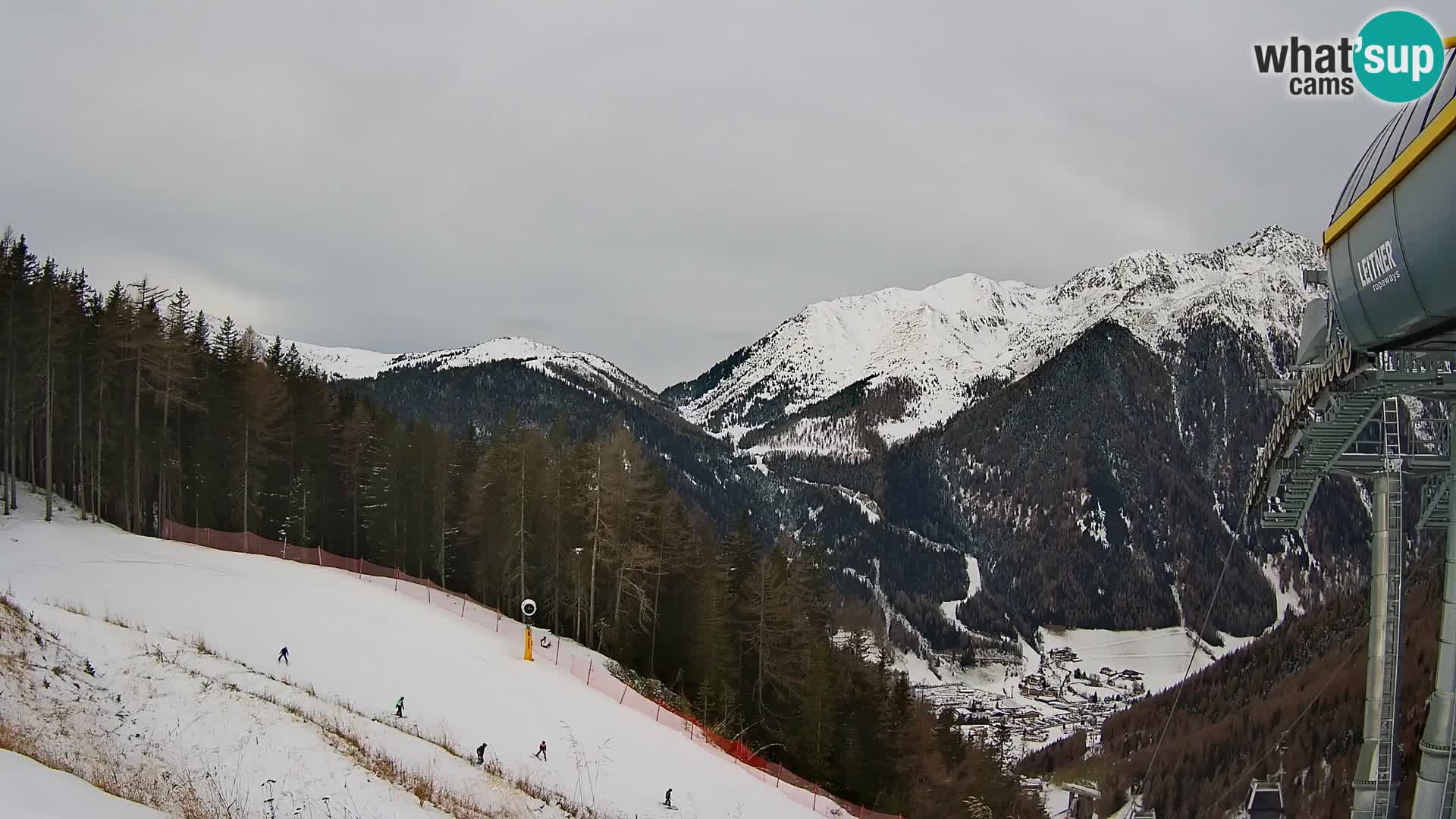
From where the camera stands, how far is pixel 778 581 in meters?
40.3

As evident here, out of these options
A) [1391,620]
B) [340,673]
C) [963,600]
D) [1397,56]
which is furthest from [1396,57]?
[963,600]

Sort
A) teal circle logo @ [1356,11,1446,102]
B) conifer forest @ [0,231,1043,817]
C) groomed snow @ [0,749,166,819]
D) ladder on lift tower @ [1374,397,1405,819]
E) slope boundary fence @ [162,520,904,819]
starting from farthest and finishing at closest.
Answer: conifer forest @ [0,231,1043,817], slope boundary fence @ [162,520,904,819], ladder on lift tower @ [1374,397,1405,819], teal circle logo @ [1356,11,1446,102], groomed snow @ [0,749,166,819]

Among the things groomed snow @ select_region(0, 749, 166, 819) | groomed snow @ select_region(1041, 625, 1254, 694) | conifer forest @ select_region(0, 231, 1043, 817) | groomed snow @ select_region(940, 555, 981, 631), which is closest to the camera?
groomed snow @ select_region(0, 749, 166, 819)

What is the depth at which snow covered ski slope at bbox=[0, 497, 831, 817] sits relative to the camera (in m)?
15.0

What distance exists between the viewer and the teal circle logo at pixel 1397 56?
11.6 meters

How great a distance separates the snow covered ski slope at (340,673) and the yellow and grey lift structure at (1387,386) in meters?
12.2

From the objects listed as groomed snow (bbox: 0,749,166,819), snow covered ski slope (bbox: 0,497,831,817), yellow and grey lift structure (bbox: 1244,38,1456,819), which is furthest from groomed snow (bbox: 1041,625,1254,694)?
groomed snow (bbox: 0,749,166,819)

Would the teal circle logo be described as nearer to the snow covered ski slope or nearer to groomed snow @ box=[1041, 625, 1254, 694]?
the snow covered ski slope

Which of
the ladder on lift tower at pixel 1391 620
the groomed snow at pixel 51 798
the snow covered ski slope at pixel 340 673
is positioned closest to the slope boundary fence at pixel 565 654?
the snow covered ski slope at pixel 340 673

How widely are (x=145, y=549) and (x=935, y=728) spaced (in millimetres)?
35711

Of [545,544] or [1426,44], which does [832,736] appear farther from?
[1426,44]

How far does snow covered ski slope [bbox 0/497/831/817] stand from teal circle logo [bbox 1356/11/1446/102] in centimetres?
1510

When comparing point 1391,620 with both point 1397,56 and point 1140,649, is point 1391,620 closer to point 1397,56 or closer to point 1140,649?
point 1397,56

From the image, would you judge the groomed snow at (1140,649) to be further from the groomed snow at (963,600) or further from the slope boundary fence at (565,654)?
the slope boundary fence at (565,654)
